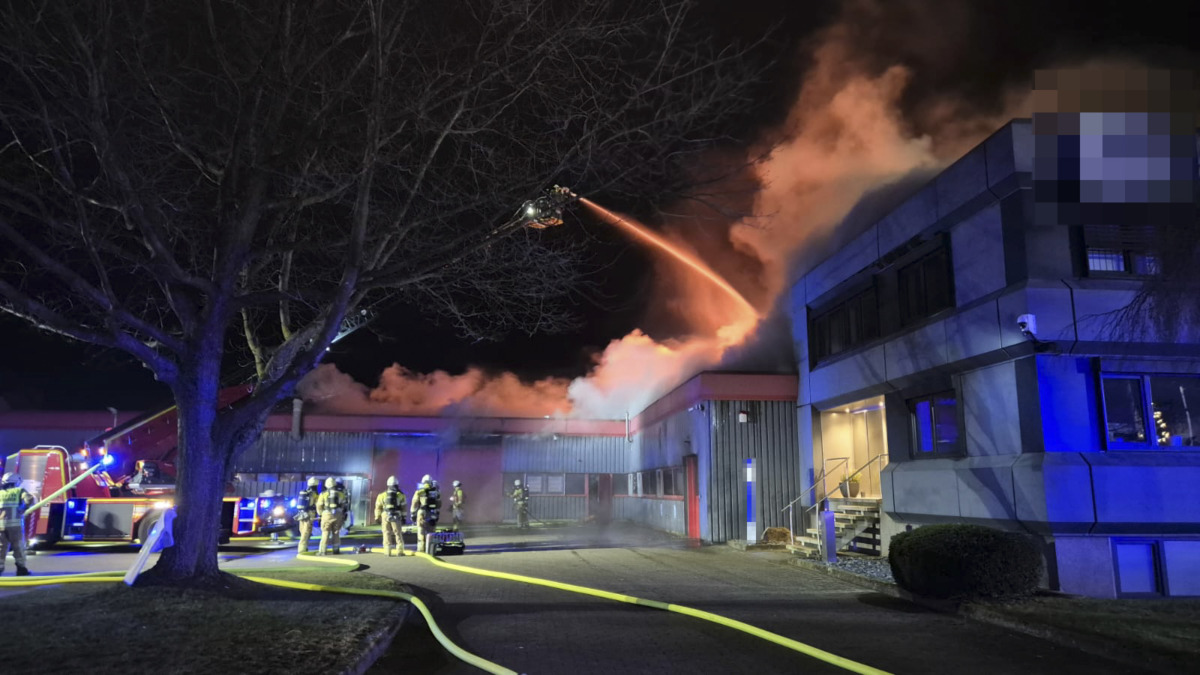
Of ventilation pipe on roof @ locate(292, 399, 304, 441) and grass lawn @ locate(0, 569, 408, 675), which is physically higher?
ventilation pipe on roof @ locate(292, 399, 304, 441)

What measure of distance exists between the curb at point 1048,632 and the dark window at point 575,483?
2064cm

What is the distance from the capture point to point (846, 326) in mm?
17344

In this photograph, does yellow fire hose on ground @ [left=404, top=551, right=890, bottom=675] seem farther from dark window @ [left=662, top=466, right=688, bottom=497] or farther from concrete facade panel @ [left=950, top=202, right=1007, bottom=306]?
dark window @ [left=662, top=466, right=688, bottom=497]

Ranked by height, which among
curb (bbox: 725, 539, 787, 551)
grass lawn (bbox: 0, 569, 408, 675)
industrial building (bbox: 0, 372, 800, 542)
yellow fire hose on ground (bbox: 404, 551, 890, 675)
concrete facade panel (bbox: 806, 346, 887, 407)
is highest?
concrete facade panel (bbox: 806, 346, 887, 407)

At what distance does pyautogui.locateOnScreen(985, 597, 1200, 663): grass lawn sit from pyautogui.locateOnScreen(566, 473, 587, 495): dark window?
2314cm

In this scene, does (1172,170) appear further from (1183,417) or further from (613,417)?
(613,417)

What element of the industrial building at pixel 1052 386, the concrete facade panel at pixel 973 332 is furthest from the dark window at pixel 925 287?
the concrete facade panel at pixel 973 332

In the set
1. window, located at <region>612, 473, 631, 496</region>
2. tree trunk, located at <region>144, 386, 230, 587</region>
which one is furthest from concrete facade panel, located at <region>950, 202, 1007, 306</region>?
window, located at <region>612, 473, 631, 496</region>

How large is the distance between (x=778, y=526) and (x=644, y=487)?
9756 millimetres

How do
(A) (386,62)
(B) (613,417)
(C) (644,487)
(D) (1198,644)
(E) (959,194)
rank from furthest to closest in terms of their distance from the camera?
(B) (613,417), (C) (644,487), (E) (959,194), (A) (386,62), (D) (1198,644)

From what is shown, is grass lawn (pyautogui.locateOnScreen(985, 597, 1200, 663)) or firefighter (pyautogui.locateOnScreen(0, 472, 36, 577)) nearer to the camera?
grass lawn (pyautogui.locateOnScreen(985, 597, 1200, 663))

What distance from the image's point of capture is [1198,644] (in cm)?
680

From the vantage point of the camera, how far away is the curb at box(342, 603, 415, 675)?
617 cm

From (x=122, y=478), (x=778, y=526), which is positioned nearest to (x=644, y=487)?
(x=778, y=526)
